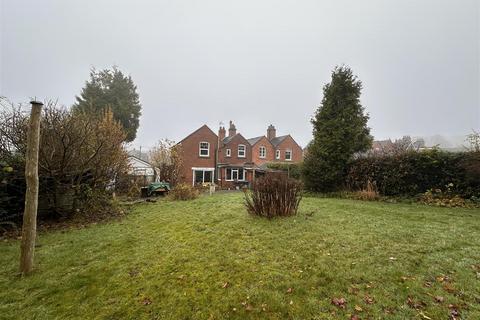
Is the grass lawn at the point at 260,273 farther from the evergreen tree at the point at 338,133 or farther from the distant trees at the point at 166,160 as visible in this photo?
the distant trees at the point at 166,160

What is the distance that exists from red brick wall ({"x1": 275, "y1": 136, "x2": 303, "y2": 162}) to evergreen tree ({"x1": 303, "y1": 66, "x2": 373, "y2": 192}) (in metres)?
19.3

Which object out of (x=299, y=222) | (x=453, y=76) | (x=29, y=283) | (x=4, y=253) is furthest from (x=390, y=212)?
(x=453, y=76)

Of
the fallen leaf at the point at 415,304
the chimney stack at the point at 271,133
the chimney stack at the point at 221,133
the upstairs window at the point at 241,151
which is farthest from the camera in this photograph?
the chimney stack at the point at 271,133

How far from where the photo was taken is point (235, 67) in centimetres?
2781

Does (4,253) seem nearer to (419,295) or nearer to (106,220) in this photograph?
(106,220)

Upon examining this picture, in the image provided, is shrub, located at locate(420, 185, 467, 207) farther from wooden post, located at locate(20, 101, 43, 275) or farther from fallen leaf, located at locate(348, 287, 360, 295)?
wooden post, located at locate(20, 101, 43, 275)

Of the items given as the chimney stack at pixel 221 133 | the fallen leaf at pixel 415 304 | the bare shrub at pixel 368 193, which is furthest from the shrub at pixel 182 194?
the chimney stack at pixel 221 133

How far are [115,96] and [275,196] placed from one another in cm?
2851

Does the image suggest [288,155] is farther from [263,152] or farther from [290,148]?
[263,152]

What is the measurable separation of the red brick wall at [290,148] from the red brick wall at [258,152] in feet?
4.60

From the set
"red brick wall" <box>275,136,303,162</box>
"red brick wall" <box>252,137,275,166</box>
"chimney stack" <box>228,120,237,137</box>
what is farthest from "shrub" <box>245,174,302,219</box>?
"red brick wall" <box>275,136,303,162</box>

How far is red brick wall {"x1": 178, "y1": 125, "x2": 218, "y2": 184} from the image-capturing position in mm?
25328

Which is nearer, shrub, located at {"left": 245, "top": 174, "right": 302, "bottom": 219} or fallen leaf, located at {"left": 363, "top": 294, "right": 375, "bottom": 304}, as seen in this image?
fallen leaf, located at {"left": 363, "top": 294, "right": 375, "bottom": 304}

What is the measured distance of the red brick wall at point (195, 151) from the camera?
83.1ft
